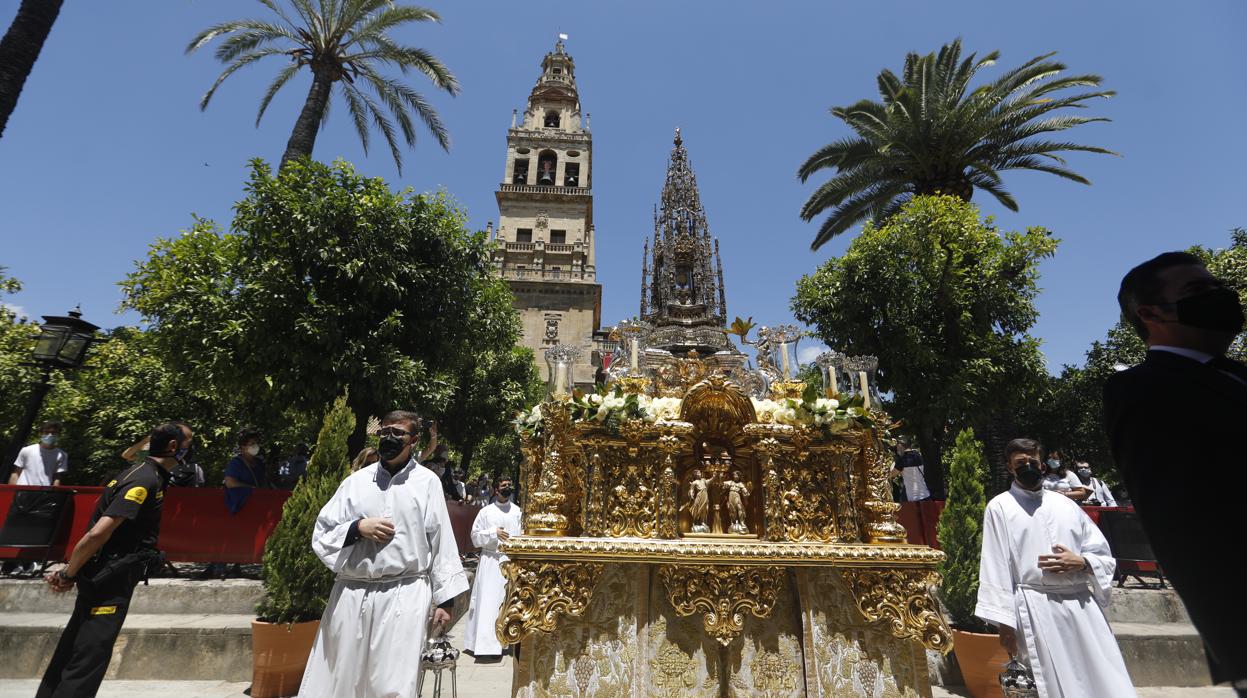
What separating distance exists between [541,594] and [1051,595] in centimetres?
397

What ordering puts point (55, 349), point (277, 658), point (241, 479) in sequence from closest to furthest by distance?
point (277, 658)
point (55, 349)
point (241, 479)

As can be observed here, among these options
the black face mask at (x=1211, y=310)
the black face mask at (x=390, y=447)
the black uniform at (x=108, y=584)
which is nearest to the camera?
the black face mask at (x=1211, y=310)

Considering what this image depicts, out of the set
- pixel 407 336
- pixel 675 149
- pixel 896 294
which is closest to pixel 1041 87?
pixel 896 294

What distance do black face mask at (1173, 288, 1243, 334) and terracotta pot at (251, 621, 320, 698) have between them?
23.4 ft

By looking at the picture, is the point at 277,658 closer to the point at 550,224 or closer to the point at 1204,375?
the point at 1204,375

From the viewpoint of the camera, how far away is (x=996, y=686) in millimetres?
5852

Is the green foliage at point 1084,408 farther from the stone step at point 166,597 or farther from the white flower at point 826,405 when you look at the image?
the stone step at point 166,597

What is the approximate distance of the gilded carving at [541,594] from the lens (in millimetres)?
3893

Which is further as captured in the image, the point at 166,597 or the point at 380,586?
the point at 166,597

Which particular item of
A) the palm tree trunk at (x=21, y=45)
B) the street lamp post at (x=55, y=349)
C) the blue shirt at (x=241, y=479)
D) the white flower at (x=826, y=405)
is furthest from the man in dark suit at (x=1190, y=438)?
the palm tree trunk at (x=21, y=45)

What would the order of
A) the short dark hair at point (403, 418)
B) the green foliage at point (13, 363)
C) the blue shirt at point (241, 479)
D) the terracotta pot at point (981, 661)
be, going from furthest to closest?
1. the green foliage at point (13, 363)
2. the blue shirt at point (241, 479)
3. the terracotta pot at point (981, 661)
4. the short dark hair at point (403, 418)

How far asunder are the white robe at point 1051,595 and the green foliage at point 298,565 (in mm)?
6416

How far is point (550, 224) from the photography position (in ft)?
140

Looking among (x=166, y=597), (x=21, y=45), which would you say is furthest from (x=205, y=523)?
(x=21, y=45)
